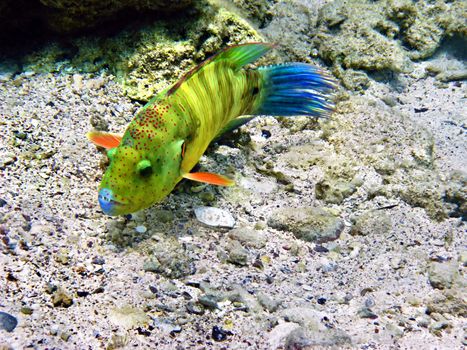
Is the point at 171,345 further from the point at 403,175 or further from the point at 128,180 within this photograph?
the point at 403,175

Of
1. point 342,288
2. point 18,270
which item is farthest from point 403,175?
point 18,270

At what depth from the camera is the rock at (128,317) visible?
227cm

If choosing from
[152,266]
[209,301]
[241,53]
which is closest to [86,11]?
[241,53]

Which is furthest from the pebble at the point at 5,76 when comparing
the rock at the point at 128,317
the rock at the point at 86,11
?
the rock at the point at 128,317

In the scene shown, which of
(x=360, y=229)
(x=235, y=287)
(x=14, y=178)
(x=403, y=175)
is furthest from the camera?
(x=403, y=175)

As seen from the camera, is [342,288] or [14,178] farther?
[14,178]

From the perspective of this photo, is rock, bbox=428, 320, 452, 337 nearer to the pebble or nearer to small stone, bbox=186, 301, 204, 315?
small stone, bbox=186, 301, 204, 315

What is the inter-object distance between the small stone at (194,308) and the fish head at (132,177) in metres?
0.67

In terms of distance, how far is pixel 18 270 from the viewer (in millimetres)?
2396

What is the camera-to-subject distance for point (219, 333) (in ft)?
7.59

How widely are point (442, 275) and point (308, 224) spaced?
0.99 meters

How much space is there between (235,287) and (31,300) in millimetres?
1206

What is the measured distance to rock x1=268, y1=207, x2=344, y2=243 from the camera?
10.4 ft

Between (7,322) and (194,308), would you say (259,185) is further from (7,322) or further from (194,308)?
(7,322)
